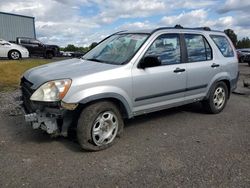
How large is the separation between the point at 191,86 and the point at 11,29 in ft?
118

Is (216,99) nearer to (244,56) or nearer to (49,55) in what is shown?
(244,56)

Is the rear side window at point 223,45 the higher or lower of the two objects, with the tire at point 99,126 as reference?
higher

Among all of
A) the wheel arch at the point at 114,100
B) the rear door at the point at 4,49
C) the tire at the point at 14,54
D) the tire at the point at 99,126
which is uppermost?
the rear door at the point at 4,49

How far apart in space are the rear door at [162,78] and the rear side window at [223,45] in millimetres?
1337

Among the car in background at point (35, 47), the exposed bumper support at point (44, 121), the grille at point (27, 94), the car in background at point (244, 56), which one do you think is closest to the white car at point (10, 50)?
the car in background at point (35, 47)

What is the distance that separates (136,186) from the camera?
3.54m

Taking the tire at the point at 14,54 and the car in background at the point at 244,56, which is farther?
the car in background at the point at 244,56

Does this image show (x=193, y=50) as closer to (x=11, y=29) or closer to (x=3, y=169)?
(x=3, y=169)

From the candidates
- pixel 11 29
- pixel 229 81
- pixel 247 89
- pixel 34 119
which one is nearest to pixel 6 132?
pixel 34 119

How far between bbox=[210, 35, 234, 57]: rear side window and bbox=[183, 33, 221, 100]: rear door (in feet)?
1.25

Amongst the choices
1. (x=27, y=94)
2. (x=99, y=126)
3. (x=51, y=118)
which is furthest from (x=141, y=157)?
(x=27, y=94)

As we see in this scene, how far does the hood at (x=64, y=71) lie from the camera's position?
445cm

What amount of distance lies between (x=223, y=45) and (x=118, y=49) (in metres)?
2.79

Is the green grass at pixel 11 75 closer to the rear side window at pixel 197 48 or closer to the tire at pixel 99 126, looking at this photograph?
the tire at pixel 99 126
